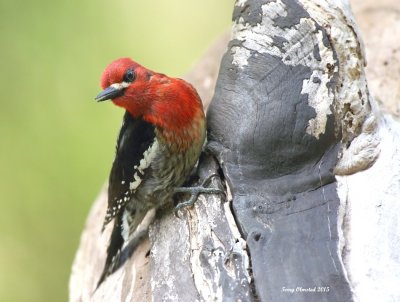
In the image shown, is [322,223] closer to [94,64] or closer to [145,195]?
[145,195]

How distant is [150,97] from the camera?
2658 millimetres

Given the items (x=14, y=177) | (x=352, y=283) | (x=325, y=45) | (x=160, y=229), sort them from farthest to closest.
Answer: (x=14, y=177) < (x=160, y=229) < (x=325, y=45) < (x=352, y=283)

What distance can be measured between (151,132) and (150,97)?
155 mm

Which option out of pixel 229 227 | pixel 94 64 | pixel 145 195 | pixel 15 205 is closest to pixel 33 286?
pixel 15 205

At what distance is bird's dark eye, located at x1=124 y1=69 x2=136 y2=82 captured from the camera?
8.58 feet

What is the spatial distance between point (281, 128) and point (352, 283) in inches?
26.6

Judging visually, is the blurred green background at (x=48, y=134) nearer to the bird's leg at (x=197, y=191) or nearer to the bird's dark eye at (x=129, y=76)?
the bird's dark eye at (x=129, y=76)

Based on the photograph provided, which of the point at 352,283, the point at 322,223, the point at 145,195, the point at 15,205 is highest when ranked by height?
the point at 15,205

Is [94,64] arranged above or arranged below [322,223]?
above

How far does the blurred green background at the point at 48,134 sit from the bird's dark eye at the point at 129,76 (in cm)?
249

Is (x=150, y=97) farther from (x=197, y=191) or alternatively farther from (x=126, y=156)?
(x=197, y=191)

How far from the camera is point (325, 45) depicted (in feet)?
7.88

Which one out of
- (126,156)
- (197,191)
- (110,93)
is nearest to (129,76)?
(110,93)

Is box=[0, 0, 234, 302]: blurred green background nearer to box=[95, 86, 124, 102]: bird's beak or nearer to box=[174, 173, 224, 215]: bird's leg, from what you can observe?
box=[95, 86, 124, 102]: bird's beak
